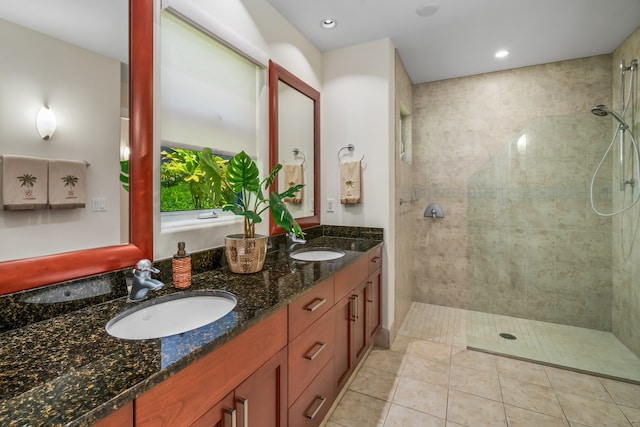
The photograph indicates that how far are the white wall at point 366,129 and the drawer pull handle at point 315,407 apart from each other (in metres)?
1.16

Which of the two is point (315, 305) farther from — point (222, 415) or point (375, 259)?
point (375, 259)

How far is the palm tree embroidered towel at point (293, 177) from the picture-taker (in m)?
2.19

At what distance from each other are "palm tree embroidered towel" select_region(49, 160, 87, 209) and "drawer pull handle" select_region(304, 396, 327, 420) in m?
1.21

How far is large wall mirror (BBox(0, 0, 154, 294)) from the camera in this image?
852 millimetres

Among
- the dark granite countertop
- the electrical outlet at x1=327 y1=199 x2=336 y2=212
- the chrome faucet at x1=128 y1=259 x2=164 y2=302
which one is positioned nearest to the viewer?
the dark granite countertop

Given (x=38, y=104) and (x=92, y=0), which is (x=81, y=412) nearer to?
(x=38, y=104)

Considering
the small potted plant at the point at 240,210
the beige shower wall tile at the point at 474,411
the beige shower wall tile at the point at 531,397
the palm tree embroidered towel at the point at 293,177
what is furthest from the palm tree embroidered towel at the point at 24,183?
the beige shower wall tile at the point at 531,397

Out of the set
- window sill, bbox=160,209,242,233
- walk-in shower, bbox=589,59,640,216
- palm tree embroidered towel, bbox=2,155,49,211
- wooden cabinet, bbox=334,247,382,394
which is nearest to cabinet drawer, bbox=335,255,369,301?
wooden cabinet, bbox=334,247,382,394

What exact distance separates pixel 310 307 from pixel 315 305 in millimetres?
42

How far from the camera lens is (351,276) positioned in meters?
1.80

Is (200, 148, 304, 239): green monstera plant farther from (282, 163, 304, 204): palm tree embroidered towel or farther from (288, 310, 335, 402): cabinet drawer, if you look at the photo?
(282, 163, 304, 204): palm tree embroidered towel

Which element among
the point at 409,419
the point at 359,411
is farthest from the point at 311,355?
the point at 409,419

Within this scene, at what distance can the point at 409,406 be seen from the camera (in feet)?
5.77

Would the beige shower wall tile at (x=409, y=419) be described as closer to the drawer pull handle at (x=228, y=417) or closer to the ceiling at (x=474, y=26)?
the drawer pull handle at (x=228, y=417)
